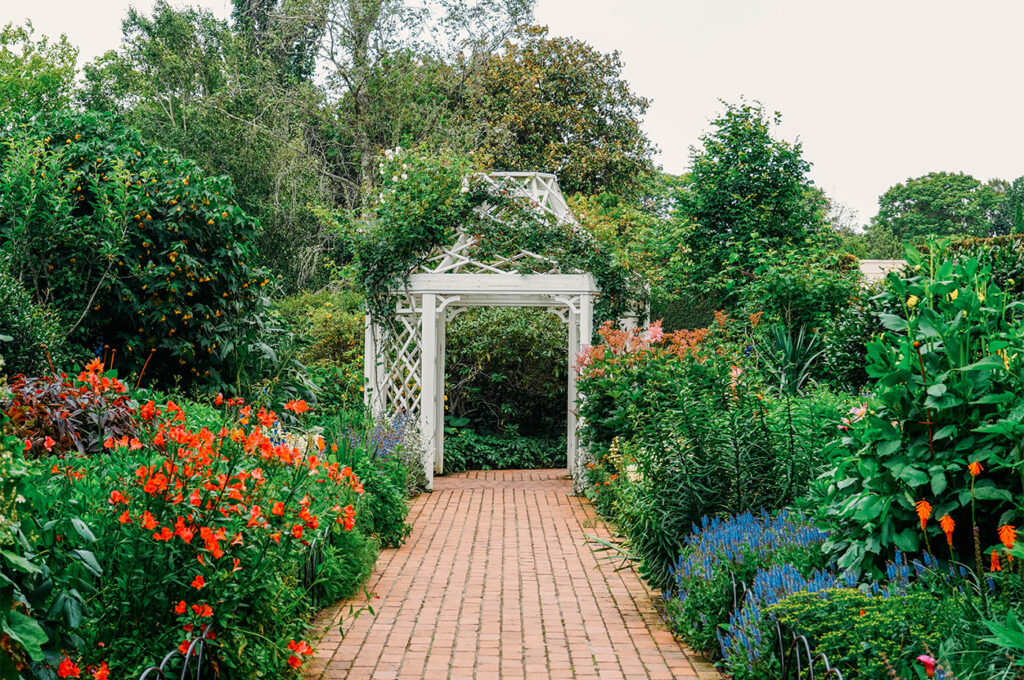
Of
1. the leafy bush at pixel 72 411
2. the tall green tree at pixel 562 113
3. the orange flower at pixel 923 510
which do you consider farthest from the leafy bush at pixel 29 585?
the tall green tree at pixel 562 113

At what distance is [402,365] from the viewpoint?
11883 mm

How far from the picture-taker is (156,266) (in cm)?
820

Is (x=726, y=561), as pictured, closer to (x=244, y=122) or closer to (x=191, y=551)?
(x=191, y=551)

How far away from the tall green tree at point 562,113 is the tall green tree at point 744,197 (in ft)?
19.3

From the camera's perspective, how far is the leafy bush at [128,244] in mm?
7625

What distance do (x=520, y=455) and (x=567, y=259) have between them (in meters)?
3.88

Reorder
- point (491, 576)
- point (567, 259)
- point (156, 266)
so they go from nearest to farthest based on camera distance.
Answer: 1. point (491, 576)
2. point (156, 266)
3. point (567, 259)

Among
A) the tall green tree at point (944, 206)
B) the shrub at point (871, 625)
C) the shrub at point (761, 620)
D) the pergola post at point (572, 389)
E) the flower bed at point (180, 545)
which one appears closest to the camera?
the shrub at point (871, 625)

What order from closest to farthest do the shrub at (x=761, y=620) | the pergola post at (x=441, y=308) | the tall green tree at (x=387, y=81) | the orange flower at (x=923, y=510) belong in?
the orange flower at (x=923, y=510), the shrub at (x=761, y=620), the pergola post at (x=441, y=308), the tall green tree at (x=387, y=81)

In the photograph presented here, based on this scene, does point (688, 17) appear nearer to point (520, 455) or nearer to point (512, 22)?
point (520, 455)

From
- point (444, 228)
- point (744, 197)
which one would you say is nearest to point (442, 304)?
point (444, 228)

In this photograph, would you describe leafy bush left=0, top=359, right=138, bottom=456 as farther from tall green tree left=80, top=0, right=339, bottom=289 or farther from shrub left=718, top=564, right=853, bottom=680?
tall green tree left=80, top=0, right=339, bottom=289

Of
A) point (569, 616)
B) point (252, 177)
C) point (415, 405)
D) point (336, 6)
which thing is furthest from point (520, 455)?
point (336, 6)

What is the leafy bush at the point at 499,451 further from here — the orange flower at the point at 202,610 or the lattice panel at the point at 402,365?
the orange flower at the point at 202,610
